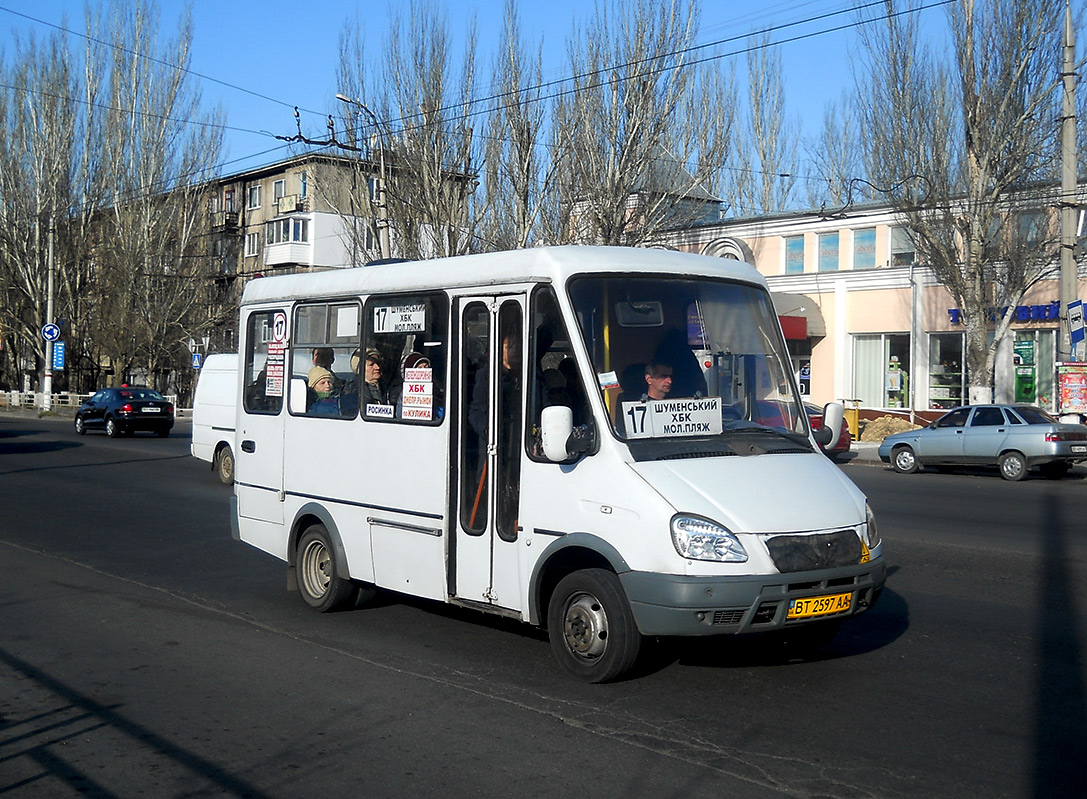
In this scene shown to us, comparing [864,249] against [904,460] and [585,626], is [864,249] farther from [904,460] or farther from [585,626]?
[585,626]

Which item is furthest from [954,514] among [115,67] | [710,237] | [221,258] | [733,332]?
[221,258]

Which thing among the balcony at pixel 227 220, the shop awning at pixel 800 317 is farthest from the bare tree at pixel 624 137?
the balcony at pixel 227 220

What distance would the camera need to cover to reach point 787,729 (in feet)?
18.2

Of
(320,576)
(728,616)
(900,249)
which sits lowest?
(320,576)

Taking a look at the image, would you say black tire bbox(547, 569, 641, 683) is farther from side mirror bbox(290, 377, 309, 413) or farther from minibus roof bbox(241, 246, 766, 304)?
side mirror bbox(290, 377, 309, 413)

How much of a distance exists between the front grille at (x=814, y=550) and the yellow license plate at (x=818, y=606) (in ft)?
0.53

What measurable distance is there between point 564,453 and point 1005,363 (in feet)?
92.0

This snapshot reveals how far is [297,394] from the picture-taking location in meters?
8.89

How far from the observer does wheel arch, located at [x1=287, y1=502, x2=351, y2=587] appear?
826cm

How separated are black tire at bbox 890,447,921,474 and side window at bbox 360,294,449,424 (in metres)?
17.4

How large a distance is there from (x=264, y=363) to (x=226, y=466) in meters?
10.7

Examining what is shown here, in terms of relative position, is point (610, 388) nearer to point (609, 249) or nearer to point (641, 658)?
point (609, 249)

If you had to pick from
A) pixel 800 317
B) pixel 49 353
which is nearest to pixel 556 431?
pixel 800 317

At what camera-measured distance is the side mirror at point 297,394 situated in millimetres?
8812
